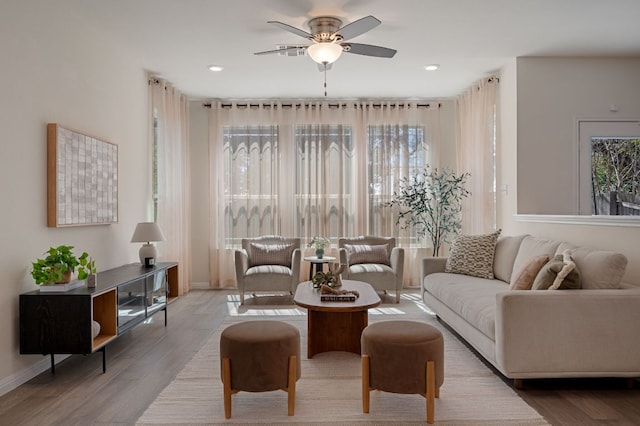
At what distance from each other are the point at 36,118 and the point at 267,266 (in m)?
3.30

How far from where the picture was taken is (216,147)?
7043 millimetres

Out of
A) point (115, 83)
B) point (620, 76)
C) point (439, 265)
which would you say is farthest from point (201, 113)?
point (620, 76)

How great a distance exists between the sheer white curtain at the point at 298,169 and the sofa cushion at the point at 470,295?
2313 mm

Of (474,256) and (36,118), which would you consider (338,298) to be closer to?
(474,256)

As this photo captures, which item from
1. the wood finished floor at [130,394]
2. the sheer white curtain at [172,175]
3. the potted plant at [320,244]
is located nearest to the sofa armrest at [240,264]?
the sheer white curtain at [172,175]

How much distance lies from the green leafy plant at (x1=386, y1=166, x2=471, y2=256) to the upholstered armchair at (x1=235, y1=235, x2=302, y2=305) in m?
1.70

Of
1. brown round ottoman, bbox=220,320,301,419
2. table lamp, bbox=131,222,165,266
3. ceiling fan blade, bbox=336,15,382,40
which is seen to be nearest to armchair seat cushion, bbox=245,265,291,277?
table lamp, bbox=131,222,165,266

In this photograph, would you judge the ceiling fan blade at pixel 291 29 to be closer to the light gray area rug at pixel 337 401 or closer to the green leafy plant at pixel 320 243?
the light gray area rug at pixel 337 401

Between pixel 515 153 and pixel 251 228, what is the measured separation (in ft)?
12.3

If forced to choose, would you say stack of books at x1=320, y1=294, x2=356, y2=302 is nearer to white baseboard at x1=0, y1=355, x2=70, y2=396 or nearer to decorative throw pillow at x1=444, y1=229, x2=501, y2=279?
decorative throw pillow at x1=444, y1=229, x2=501, y2=279

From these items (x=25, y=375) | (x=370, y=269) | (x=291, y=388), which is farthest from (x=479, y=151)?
(x=25, y=375)

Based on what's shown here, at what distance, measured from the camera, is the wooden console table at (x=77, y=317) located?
320cm

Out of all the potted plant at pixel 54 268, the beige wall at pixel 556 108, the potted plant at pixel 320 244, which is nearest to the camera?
the potted plant at pixel 54 268

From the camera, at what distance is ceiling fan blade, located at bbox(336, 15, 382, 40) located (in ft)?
11.5
